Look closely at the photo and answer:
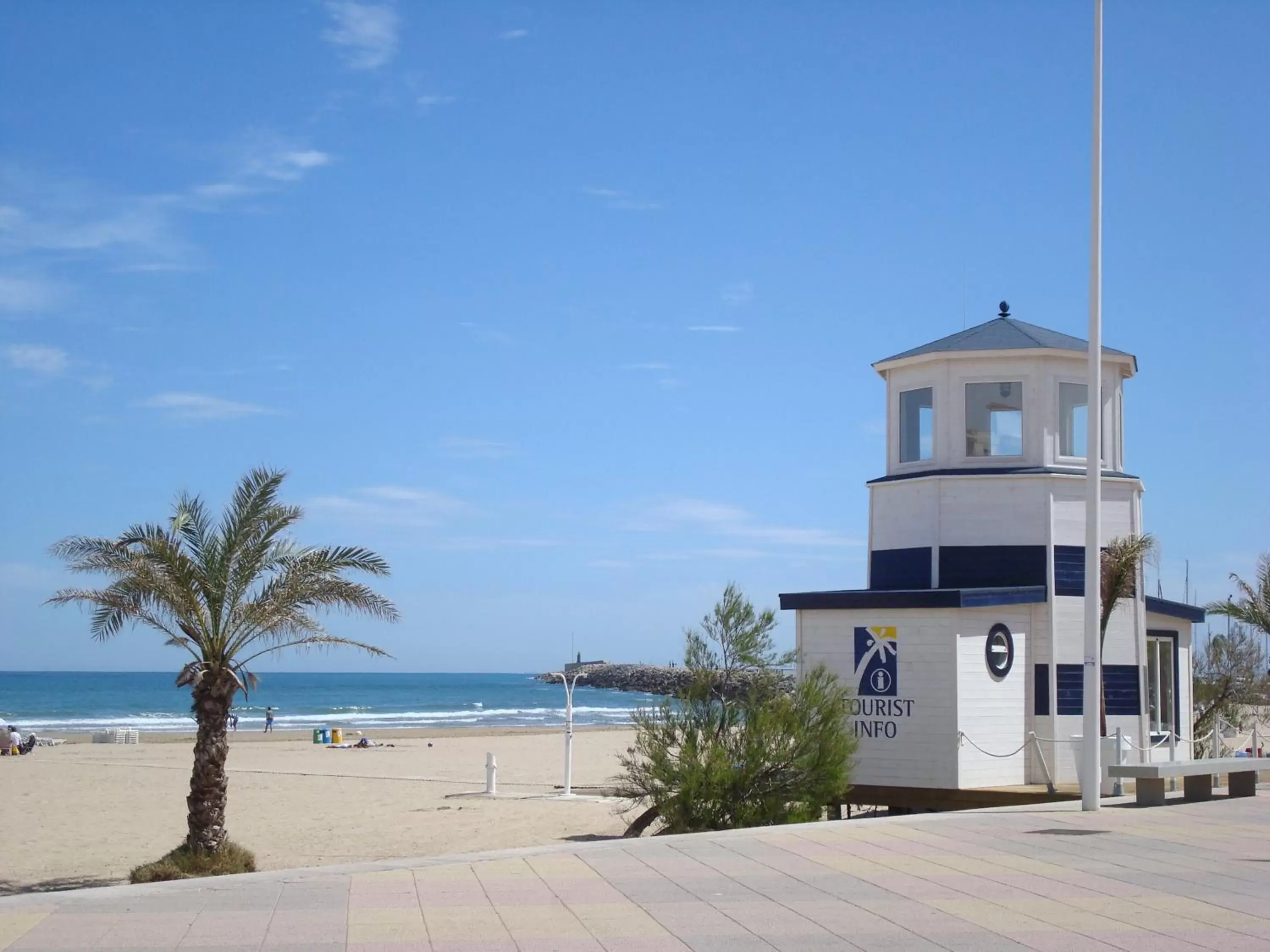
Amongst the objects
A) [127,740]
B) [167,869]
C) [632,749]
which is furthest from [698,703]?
[127,740]

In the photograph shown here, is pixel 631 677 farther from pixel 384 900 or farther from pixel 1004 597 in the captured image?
pixel 384 900

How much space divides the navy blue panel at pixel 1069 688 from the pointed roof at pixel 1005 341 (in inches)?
176

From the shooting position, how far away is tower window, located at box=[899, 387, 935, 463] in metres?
19.5

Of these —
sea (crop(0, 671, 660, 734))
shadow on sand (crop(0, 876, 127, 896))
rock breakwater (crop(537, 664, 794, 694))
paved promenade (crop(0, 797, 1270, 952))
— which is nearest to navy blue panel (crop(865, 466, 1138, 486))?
paved promenade (crop(0, 797, 1270, 952))

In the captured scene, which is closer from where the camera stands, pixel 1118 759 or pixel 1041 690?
pixel 1118 759

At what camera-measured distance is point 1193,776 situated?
1612 centimetres

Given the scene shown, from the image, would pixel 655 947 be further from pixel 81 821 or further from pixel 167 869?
pixel 81 821

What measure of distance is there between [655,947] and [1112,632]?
1307cm

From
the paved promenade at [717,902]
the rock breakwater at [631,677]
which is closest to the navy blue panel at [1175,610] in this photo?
the paved promenade at [717,902]

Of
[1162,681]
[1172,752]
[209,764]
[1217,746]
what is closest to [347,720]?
[1217,746]

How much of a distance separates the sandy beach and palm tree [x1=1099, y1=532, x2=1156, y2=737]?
26.6 ft

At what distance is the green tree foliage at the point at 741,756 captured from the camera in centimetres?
1587

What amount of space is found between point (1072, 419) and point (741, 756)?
7.24 m

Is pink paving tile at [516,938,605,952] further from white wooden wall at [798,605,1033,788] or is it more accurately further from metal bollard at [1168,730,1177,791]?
metal bollard at [1168,730,1177,791]
